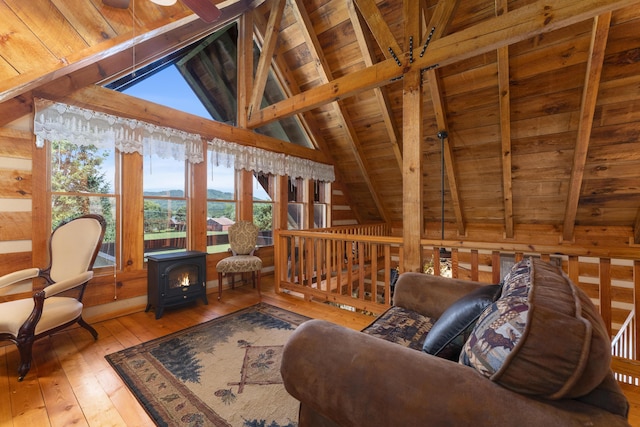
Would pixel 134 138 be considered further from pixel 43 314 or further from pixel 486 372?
pixel 486 372

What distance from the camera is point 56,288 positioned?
2.00m

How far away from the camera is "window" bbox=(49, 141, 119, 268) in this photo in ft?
8.82

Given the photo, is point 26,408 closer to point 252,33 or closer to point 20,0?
point 20,0

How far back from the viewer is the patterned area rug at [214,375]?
150 centimetres

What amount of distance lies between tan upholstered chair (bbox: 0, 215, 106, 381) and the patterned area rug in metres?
0.49

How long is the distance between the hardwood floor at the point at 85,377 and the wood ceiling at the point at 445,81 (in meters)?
2.03

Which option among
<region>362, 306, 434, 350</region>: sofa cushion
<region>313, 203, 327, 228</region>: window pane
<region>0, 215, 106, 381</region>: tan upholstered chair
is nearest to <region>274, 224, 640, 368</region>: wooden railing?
<region>362, 306, 434, 350</region>: sofa cushion

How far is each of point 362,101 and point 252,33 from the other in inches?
81.5

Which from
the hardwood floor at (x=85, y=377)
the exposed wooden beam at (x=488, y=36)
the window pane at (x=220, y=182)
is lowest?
the hardwood floor at (x=85, y=377)

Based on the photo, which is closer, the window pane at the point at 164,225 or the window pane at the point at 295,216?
the window pane at the point at 164,225

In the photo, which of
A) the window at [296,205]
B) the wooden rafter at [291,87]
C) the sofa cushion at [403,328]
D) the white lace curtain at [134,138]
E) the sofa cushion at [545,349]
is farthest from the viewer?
the window at [296,205]

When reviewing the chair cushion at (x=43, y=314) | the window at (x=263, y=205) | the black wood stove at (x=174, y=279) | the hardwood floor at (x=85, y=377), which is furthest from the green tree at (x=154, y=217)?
the window at (x=263, y=205)

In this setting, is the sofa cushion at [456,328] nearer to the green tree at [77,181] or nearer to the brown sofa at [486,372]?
the brown sofa at [486,372]

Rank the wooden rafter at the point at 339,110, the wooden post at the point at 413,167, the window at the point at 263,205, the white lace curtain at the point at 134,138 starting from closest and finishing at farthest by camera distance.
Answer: the wooden post at the point at 413,167
the white lace curtain at the point at 134,138
the wooden rafter at the point at 339,110
the window at the point at 263,205
